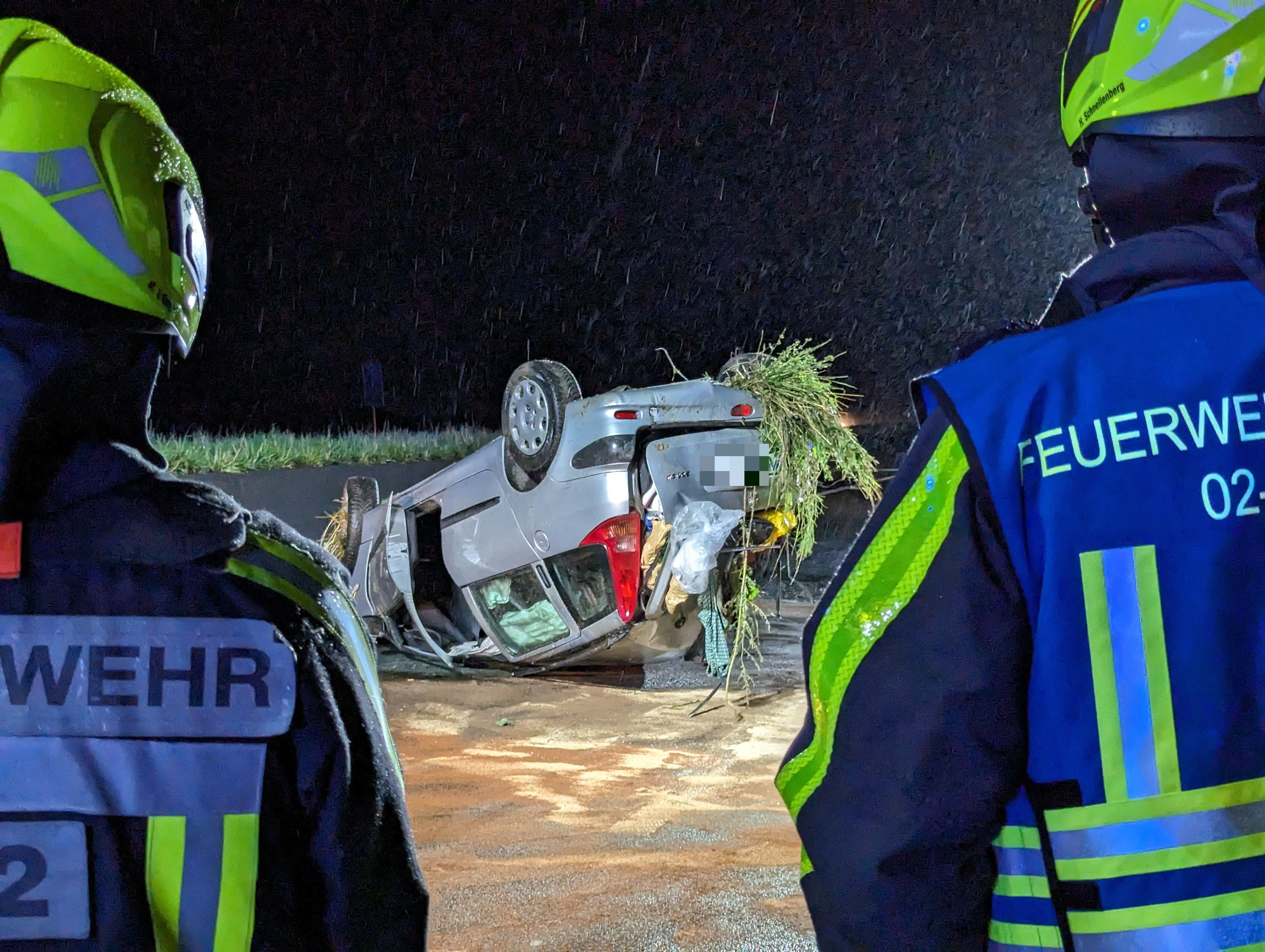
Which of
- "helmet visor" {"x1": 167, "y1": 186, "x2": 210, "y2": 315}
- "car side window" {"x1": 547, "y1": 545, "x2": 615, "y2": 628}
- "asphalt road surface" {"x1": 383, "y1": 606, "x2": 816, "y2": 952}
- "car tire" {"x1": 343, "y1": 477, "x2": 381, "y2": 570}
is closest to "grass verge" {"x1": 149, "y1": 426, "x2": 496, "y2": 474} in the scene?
"car tire" {"x1": 343, "y1": 477, "x2": 381, "y2": 570}

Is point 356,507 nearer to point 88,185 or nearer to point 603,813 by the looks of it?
point 603,813

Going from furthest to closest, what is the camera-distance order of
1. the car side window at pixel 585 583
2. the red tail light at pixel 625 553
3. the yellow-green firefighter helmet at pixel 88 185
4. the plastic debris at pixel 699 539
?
the car side window at pixel 585 583 → the red tail light at pixel 625 553 → the plastic debris at pixel 699 539 → the yellow-green firefighter helmet at pixel 88 185

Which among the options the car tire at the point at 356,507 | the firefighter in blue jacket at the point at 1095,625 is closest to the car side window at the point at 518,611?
the car tire at the point at 356,507

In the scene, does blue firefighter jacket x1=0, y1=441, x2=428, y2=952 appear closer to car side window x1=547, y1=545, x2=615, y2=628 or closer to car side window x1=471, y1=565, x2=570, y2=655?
car side window x1=547, y1=545, x2=615, y2=628

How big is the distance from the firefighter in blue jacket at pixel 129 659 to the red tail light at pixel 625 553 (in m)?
5.96

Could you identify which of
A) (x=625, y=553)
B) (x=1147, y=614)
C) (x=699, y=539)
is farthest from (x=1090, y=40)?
(x=625, y=553)

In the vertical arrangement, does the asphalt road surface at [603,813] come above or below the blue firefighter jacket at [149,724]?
below

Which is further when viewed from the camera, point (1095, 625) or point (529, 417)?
point (529, 417)

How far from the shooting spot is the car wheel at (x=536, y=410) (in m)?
8.02

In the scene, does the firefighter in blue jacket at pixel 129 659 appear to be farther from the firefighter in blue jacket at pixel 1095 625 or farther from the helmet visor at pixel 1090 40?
the helmet visor at pixel 1090 40

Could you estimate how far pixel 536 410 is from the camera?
816 cm

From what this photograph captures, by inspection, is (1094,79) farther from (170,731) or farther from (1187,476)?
(170,731)

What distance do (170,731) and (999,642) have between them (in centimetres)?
115

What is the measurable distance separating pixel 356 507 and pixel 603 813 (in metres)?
6.38
